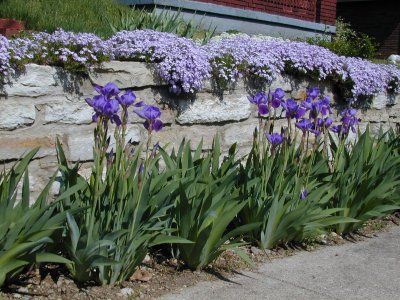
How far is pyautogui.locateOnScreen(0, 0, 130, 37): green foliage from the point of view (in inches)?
219

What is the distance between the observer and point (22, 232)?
3.03 meters

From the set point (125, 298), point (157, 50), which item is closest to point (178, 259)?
point (125, 298)

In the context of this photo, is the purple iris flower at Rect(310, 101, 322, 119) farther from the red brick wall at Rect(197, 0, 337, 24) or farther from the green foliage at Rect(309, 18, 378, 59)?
the red brick wall at Rect(197, 0, 337, 24)

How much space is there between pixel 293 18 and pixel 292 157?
7.12 metres

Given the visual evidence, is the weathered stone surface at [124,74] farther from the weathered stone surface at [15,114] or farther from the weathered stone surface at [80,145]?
the weathered stone surface at [15,114]

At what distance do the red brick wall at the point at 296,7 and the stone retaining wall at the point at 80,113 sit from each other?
478 centimetres

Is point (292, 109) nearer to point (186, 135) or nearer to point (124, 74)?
point (186, 135)

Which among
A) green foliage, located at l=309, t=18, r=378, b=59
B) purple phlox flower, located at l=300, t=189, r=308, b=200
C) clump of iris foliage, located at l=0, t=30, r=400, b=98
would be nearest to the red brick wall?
green foliage, located at l=309, t=18, r=378, b=59

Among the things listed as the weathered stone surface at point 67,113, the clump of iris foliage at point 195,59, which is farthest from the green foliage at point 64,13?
the weathered stone surface at point 67,113

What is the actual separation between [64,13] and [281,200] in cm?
354

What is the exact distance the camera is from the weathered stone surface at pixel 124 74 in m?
4.35

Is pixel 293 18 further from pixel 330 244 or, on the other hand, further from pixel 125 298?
pixel 125 298

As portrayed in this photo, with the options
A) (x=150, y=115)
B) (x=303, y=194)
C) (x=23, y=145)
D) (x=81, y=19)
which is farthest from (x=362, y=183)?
(x=81, y=19)

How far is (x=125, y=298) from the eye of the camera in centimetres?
323
